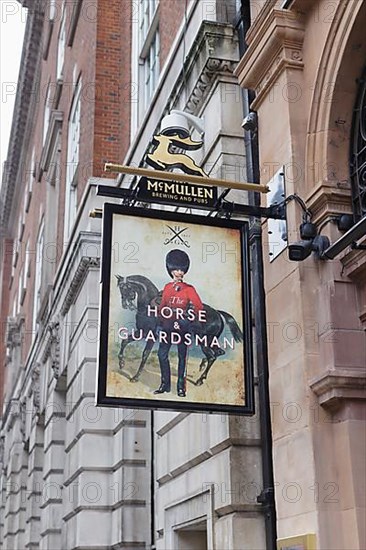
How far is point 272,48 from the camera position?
26.0 ft

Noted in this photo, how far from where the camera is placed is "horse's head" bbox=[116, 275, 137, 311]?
739cm

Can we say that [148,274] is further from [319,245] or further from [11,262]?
[11,262]

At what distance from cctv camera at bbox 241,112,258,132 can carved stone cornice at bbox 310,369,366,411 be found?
3.13m

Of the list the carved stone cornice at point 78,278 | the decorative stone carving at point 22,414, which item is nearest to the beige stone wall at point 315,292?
the carved stone cornice at point 78,278

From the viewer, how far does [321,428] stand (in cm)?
658

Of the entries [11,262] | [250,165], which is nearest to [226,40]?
[250,165]

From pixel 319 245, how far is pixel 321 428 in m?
1.45

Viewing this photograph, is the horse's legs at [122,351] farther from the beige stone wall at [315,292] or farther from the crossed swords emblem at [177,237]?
the beige stone wall at [315,292]

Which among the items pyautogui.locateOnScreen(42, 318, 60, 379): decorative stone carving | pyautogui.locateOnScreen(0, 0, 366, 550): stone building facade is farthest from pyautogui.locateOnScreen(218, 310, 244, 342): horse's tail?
pyautogui.locateOnScreen(42, 318, 60, 379): decorative stone carving

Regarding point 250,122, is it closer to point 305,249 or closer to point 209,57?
point 209,57

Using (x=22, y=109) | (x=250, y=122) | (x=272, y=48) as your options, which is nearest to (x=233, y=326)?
(x=250, y=122)

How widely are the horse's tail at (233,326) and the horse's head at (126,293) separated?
0.76 metres

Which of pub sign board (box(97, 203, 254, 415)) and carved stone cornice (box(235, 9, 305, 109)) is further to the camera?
carved stone cornice (box(235, 9, 305, 109))

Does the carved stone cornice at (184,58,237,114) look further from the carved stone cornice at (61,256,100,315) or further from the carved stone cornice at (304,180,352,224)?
the carved stone cornice at (61,256,100,315)
